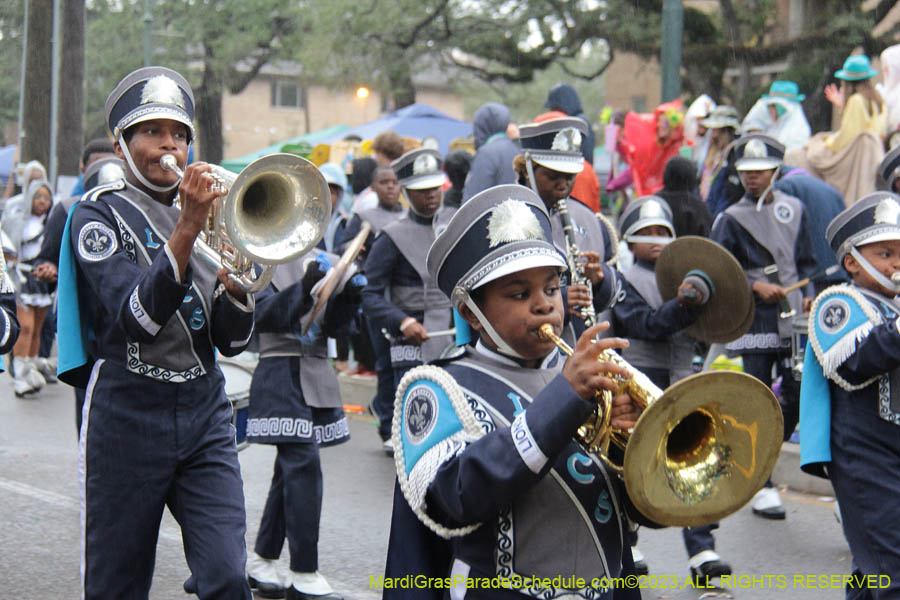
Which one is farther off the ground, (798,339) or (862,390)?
(862,390)

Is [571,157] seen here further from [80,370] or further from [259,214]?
[80,370]

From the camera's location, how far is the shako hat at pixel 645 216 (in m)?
6.56

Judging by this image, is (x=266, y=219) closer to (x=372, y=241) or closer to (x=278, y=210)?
(x=278, y=210)

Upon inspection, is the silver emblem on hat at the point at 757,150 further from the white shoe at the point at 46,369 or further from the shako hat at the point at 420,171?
the white shoe at the point at 46,369

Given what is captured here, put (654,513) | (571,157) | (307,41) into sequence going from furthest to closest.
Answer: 1. (307,41)
2. (571,157)
3. (654,513)

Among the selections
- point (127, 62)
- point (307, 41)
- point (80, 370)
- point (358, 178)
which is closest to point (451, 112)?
point (127, 62)

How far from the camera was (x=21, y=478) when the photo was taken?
26.2 feet

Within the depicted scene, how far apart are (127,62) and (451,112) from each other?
24.5 metres

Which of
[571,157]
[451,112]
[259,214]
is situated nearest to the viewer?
[259,214]

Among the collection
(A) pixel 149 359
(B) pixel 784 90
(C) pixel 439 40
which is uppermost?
(C) pixel 439 40

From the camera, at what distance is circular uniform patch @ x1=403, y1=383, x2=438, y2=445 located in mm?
2949

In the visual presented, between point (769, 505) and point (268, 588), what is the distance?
10.2 ft

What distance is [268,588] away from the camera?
573 cm

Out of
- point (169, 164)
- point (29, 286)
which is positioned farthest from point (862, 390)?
point (29, 286)
